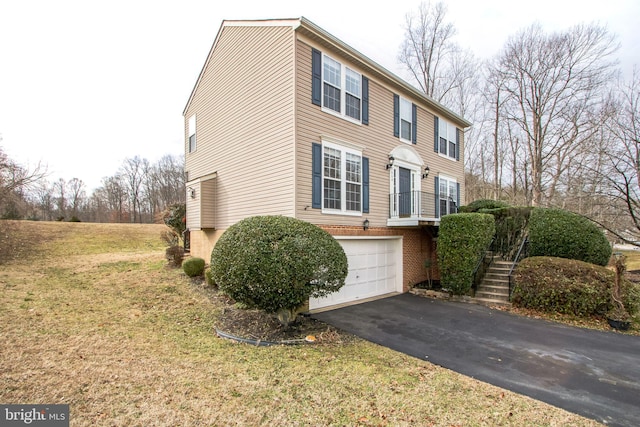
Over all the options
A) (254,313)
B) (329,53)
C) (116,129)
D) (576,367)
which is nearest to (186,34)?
(329,53)

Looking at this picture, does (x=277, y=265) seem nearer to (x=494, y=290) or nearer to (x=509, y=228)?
(x=494, y=290)

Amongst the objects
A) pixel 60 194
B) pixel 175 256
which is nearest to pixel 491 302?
pixel 175 256

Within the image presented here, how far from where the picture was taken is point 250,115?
32.1 feet

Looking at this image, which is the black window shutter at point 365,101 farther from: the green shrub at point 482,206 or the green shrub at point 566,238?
the green shrub at point 482,206

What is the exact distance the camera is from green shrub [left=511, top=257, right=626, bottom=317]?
7805 mm

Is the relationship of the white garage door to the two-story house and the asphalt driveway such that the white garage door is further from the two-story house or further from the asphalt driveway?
the asphalt driveway

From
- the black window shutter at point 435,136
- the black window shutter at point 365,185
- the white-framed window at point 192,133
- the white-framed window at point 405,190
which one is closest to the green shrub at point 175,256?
the white-framed window at point 192,133

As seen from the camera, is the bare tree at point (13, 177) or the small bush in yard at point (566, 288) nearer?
the small bush in yard at point (566, 288)

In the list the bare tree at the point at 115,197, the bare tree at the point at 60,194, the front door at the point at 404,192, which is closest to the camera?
the front door at the point at 404,192

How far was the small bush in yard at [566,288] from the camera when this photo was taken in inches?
305

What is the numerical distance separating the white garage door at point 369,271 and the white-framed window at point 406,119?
398cm

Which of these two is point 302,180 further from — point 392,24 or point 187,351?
point 392,24

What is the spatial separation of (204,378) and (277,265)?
7.15ft

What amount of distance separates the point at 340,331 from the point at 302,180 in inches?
150
